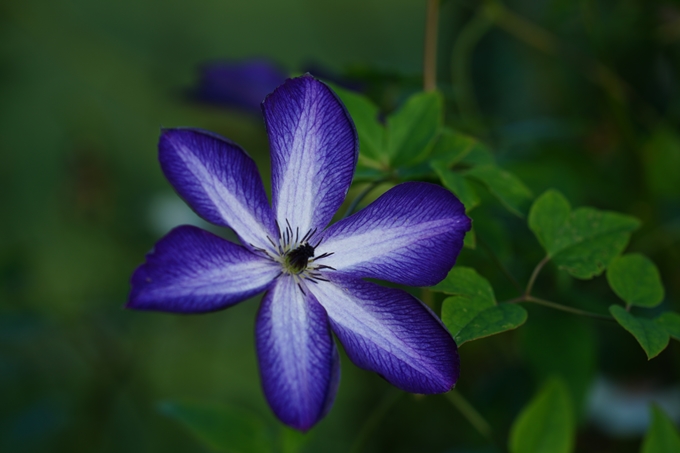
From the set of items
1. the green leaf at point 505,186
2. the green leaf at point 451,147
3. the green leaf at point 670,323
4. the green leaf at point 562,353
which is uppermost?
the green leaf at point 451,147

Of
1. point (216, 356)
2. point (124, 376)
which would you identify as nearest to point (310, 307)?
point (124, 376)

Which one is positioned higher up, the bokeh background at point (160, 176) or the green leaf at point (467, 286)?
the green leaf at point (467, 286)

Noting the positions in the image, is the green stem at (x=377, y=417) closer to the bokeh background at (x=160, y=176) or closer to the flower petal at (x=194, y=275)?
the flower petal at (x=194, y=275)

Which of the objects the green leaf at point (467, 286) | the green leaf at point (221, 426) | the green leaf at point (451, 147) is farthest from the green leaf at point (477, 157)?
the green leaf at point (221, 426)

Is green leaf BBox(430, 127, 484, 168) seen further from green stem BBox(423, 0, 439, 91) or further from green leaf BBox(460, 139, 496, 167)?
green stem BBox(423, 0, 439, 91)

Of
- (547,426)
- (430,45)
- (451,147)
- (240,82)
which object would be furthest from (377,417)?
(240,82)

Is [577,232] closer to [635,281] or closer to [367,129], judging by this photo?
[635,281]
